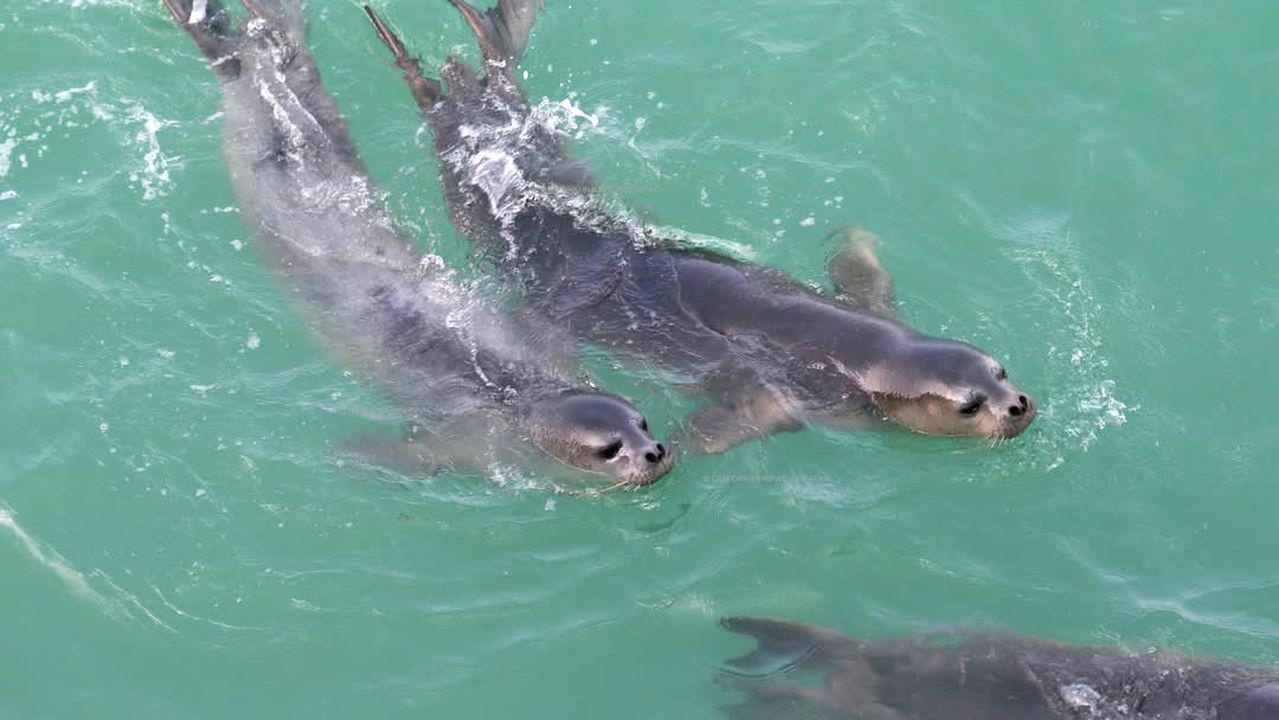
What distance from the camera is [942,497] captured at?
12922 millimetres

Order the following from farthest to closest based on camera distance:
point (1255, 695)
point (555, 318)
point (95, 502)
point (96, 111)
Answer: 1. point (96, 111)
2. point (555, 318)
3. point (95, 502)
4. point (1255, 695)

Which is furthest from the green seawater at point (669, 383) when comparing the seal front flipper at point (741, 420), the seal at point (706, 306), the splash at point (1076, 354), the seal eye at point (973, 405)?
the seal eye at point (973, 405)

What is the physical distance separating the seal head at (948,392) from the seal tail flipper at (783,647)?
2.08 meters

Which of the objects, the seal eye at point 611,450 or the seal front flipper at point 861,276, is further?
the seal front flipper at point 861,276

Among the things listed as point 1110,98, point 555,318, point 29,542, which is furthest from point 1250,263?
point 29,542

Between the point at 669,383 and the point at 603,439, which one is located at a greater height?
the point at 669,383

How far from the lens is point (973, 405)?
12.7 metres

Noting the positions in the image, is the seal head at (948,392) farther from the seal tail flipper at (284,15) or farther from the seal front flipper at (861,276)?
the seal tail flipper at (284,15)

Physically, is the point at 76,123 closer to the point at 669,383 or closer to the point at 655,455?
the point at 669,383

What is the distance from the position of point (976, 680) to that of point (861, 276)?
427cm

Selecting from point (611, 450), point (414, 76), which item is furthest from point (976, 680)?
point (414, 76)

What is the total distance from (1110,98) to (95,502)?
10.6m

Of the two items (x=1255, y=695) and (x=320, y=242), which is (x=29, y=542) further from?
(x=1255, y=695)

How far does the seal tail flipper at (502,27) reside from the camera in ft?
52.9
